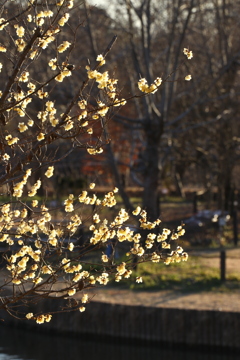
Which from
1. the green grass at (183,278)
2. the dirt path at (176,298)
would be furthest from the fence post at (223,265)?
the dirt path at (176,298)

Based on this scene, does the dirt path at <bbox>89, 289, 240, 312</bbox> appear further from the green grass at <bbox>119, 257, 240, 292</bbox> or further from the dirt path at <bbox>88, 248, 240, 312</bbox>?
the green grass at <bbox>119, 257, 240, 292</bbox>

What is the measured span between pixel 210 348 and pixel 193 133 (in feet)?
38.7

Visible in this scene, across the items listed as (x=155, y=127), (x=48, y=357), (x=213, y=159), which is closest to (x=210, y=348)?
(x=48, y=357)

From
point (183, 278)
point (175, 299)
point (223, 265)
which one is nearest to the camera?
point (175, 299)

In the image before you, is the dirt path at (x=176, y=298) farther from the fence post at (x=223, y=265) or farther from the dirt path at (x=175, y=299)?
the fence post at (x=223, y=265)

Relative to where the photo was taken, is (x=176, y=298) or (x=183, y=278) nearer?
(x=176, y=298)

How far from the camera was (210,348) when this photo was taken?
34.1 ft

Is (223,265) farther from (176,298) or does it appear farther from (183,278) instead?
(176,298)

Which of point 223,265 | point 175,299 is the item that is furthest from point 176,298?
point 223,265

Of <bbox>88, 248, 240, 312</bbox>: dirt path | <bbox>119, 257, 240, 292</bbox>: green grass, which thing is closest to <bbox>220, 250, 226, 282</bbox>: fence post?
<bbox>119, 257, 240, 292</bbox>: green grass

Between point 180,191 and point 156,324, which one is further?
point 180,191

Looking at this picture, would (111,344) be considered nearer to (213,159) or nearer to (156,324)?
(156,324)

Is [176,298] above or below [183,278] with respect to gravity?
below

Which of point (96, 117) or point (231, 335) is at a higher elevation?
point (96, 117)
